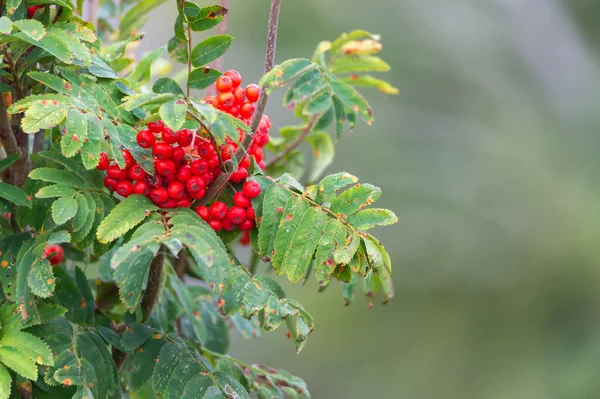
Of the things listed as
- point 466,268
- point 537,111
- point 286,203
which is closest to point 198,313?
point 286,203

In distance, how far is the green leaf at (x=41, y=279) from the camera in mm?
553

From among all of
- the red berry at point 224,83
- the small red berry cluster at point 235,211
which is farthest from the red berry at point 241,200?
the red berry at point 224,83

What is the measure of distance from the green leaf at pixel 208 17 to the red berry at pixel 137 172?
0.14m

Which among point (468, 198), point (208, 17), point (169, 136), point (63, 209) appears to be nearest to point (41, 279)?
point (63, 209)

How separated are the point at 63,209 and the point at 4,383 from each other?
6.0 inches

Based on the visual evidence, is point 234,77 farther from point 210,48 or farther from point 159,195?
point 159,195

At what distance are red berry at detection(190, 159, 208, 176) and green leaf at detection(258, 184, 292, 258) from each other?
0.21 ft

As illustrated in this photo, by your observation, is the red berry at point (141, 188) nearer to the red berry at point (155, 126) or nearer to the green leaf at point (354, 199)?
the red berry at point (155, 126)

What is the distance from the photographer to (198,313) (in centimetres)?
88

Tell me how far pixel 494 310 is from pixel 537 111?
91 centimetres

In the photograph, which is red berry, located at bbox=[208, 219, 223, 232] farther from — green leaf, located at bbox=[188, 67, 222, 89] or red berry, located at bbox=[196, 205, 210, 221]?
green leaf, located at bbox=[188, 67, 222, 89]


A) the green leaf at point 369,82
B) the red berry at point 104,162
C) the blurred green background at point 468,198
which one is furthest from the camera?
the blurred green background at point 468,198

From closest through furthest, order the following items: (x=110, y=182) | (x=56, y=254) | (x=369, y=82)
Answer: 1. (x=110, y=182)
2. (x=56, y=254)
3. (x=369, y=82)

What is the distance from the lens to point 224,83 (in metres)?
0.62
